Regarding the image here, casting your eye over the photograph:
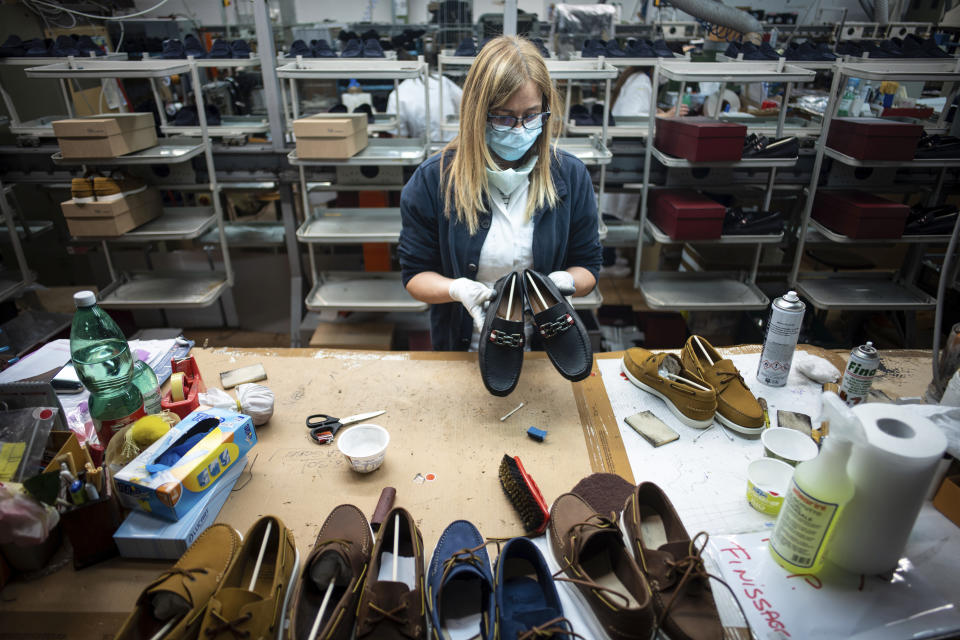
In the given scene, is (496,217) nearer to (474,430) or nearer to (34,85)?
(474,430)

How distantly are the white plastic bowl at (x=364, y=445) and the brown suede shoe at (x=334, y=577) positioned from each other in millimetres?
138

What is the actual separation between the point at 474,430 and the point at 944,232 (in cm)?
294

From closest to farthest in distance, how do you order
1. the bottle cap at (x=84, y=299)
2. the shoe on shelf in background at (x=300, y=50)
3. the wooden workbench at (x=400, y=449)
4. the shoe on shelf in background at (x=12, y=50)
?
the wooden workbench at (x=400, y=449), the bottle cap at (x=84, y=299), the shoe on shelf in background at (x=12, y=50), the shoe on shelf in background at (x=300, y=50)

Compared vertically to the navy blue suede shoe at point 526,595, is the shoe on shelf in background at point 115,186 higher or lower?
→ higher

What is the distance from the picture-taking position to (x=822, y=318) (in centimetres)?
333

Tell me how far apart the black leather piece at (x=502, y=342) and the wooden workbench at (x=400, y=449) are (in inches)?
3.4

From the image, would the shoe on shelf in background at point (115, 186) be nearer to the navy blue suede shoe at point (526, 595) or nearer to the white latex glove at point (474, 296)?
the white latex glove at point (474, 296)

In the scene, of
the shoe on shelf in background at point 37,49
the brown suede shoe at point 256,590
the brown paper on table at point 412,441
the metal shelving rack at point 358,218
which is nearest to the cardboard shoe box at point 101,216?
the metal shelving rack at point 358,218

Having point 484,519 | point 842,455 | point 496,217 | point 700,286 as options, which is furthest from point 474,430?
point 700,286

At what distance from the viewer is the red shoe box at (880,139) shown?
2.60m

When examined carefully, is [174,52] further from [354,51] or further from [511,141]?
[511,141]

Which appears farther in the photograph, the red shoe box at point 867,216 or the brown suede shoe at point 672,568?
the red shoe box at point 867,216

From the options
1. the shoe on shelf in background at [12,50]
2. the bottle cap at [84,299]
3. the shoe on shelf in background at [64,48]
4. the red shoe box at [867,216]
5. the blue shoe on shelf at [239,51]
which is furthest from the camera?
the blue shoe on shelf at [239,51]

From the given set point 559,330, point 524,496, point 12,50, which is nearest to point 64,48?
point 12,50
